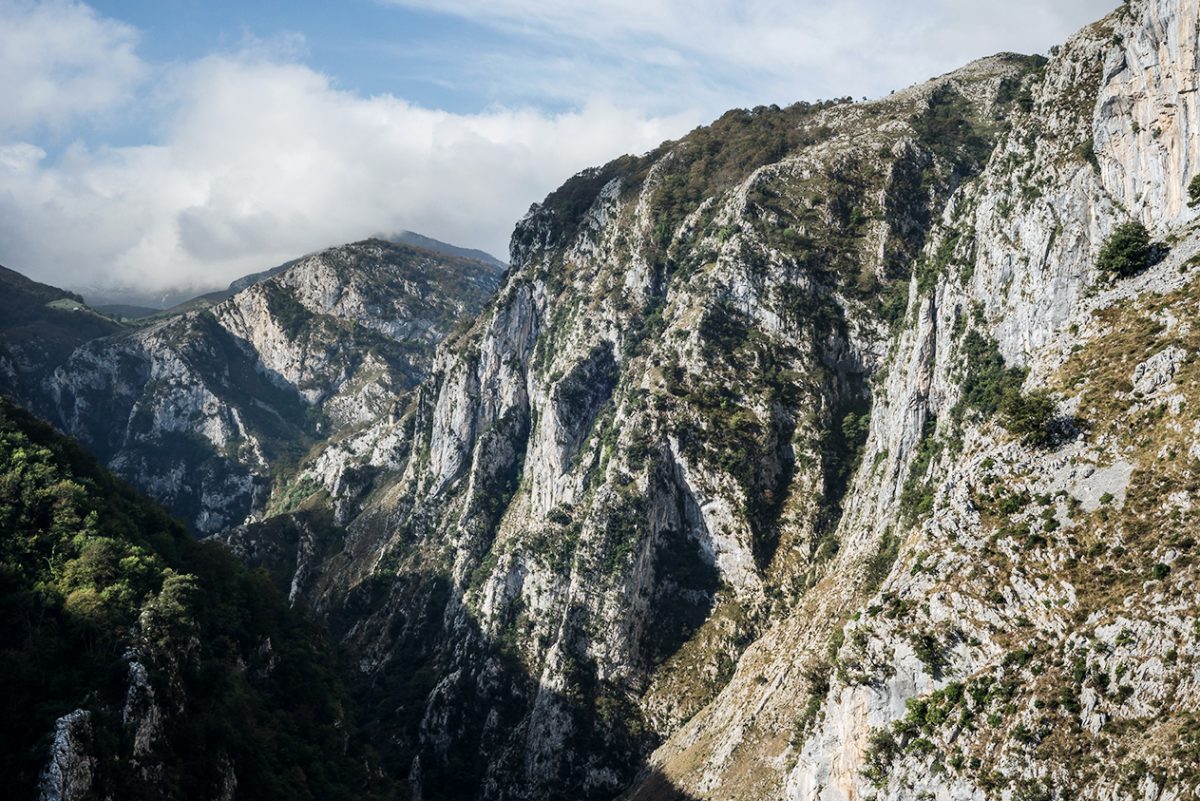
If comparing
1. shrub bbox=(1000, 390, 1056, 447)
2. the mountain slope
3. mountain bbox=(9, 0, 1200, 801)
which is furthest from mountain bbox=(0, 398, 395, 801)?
shrub bbox=(1000, 390, 1056, 447)

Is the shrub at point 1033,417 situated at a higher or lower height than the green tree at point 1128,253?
lower

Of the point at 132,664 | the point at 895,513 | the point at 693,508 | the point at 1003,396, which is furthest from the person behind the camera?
the point at 693,508

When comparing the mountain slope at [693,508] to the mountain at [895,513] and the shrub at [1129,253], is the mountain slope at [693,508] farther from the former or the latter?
the shrub at [1129,253]

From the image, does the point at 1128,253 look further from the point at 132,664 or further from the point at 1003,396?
the point at 132,664

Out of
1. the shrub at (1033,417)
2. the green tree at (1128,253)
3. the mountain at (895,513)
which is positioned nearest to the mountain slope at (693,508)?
the mountain at (895,513)

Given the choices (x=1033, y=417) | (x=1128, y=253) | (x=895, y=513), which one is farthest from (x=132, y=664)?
(x=1128, y=253)

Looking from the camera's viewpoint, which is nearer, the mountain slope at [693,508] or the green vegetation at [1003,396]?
the green vegetation at [1003,396]
